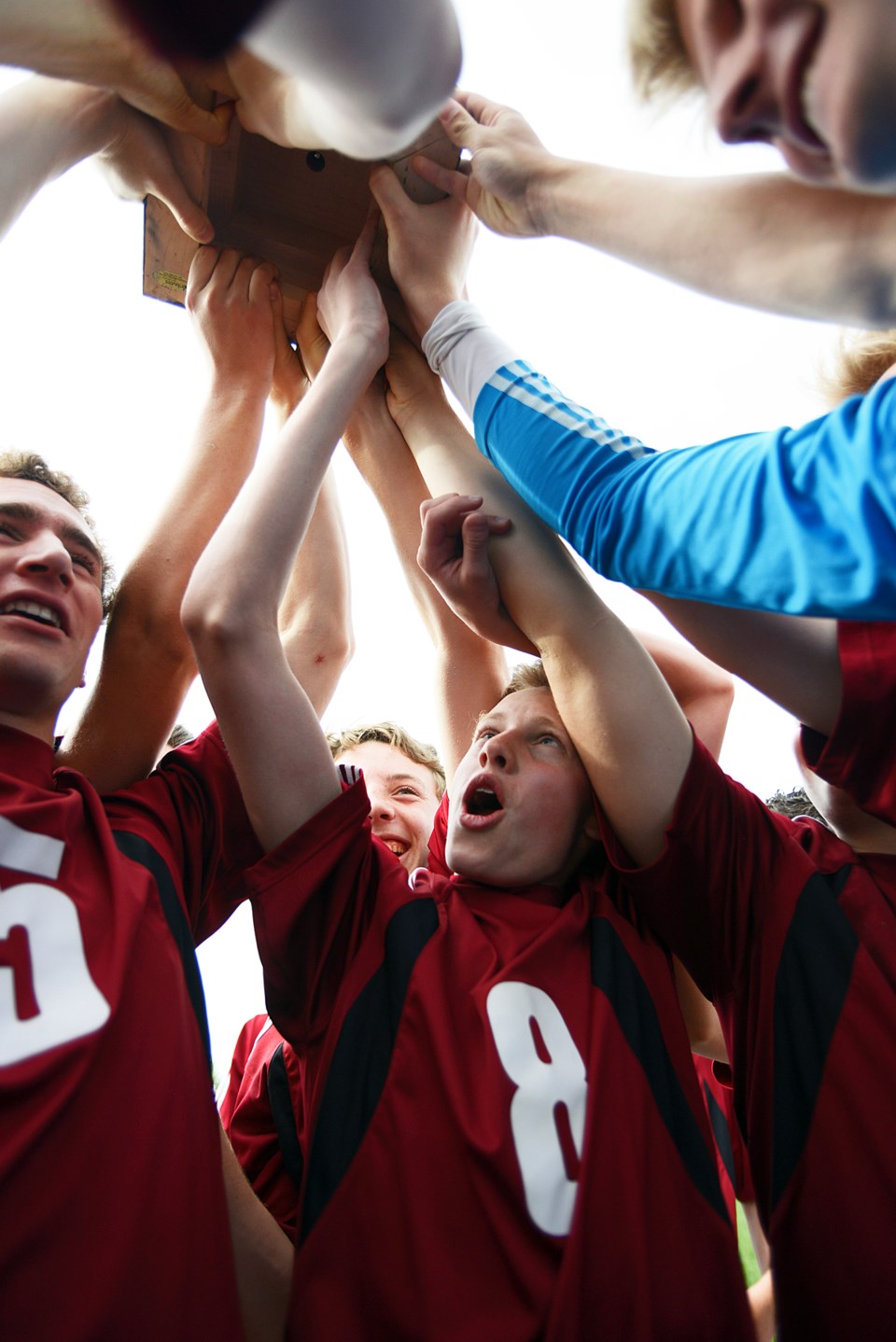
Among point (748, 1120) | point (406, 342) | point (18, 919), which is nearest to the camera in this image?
point (18, 919)

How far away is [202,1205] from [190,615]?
65 centimetres

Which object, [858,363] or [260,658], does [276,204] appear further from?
[858,363]

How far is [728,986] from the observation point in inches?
45.0

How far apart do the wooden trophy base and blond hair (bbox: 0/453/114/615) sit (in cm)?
36

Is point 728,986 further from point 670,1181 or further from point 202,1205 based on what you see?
point 202,1205

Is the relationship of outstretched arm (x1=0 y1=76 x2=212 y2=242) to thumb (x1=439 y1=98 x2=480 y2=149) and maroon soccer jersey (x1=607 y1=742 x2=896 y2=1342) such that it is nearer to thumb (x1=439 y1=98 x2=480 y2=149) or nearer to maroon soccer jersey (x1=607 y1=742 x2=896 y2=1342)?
thumb (x1=439 y1=98 x2=480 y2=149)

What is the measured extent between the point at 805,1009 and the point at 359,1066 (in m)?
0.53

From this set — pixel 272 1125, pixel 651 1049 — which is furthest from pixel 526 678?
pixel 272 1125

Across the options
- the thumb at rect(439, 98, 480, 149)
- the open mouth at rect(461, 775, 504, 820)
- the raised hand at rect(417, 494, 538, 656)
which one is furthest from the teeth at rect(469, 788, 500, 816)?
the thumb at rect(439, 98, 480, 149)

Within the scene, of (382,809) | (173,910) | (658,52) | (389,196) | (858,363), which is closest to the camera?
(658,52)

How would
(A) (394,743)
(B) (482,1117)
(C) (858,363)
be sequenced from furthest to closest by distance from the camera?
1. (A) (394,743)
2. (C) (858,363)
3. (B) (482,1117)

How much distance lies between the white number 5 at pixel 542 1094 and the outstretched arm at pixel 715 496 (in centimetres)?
53

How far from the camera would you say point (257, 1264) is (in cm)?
103

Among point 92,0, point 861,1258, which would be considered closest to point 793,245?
point 92,0
